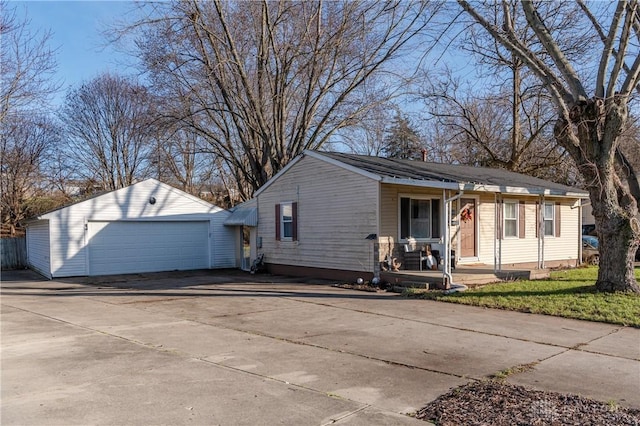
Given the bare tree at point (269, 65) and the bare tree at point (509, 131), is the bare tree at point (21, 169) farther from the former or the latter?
the bare tree at point (509, 131)

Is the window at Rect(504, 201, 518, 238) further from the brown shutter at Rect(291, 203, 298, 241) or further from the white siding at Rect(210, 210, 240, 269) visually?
the white siding at Rect(210, 210, 240, 269)

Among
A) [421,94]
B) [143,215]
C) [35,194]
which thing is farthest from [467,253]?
[35,194]

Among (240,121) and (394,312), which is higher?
(240,121)

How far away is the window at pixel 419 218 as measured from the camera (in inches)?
590

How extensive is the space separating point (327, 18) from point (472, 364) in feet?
61.6

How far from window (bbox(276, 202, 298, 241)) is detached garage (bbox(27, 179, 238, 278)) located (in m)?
4.12

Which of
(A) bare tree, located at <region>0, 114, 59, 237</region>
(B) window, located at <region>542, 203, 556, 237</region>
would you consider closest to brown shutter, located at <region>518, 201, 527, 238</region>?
(B) window, located at <region>542, 203, 556, 237</region>

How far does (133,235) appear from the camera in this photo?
1933 centimetres

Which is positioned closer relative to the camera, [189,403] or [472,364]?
[189,403]

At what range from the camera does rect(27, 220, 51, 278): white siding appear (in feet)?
59.6

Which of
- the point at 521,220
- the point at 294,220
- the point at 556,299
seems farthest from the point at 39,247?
the point at 556,299

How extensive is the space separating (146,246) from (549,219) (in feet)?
50.5

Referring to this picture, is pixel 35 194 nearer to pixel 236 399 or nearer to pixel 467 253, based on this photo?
pixel 467 253

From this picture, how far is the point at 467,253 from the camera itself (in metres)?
16.5
